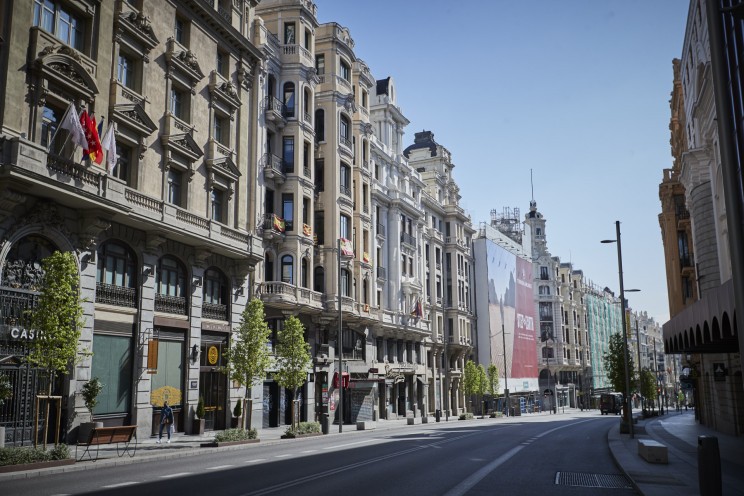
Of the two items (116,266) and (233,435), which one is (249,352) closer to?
(233,435)

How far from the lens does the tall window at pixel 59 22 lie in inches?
1027

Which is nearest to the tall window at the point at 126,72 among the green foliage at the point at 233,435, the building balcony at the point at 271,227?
the building balcony at the point at 271,227

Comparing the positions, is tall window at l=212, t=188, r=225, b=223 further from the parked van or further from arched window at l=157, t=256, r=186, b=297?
the parked van

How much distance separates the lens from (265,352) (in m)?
34.0

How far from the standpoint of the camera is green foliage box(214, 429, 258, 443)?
27.6 m

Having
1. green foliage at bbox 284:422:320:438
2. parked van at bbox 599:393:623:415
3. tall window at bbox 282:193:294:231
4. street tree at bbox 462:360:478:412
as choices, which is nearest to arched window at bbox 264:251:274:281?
tall window at bbox 282:193:294:231

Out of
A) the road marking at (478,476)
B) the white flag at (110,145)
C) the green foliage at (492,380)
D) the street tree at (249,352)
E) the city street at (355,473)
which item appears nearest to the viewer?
the road marking at (478,476)

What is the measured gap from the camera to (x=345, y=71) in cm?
5397

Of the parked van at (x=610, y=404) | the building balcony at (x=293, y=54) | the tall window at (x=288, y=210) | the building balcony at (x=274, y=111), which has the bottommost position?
the parked van at (x=610, y=404)

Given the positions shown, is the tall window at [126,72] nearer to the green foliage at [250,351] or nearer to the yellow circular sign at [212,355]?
the green foliage at [250,351]

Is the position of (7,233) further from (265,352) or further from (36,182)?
(265,352)

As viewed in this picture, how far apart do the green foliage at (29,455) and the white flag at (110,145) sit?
40.4 feet

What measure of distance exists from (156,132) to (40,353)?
14309mm

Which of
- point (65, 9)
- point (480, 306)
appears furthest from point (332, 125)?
point (480, 306)
